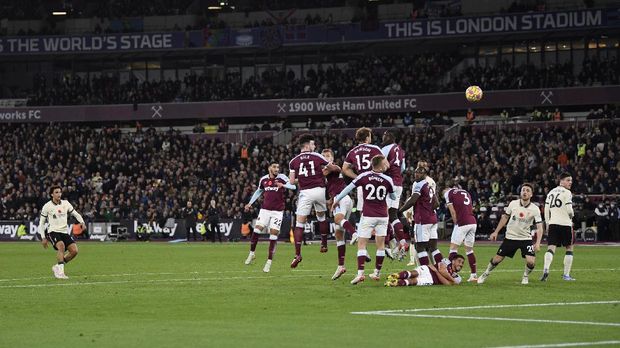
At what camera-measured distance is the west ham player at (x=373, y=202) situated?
22062mm

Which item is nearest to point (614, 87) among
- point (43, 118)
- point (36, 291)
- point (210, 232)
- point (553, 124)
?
point (553, 124)

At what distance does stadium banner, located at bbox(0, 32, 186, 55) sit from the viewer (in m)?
76.8

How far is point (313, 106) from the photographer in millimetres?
72812

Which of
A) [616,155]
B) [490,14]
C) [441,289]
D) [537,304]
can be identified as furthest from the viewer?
[490,14]

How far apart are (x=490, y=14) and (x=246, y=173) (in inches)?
739

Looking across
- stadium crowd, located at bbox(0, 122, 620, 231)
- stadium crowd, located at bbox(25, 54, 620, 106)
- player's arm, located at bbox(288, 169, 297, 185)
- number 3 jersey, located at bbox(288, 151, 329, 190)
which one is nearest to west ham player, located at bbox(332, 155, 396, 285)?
number 3 jersey, located at bbox(288, 151, 329, 190)

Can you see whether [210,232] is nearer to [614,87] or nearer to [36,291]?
[614,87]

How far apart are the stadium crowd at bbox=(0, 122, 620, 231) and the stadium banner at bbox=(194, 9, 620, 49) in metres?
7.85

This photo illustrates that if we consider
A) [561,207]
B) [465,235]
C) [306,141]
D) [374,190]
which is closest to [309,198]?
[306,141]

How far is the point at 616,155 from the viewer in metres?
53.7

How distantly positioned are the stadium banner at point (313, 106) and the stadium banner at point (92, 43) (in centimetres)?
396

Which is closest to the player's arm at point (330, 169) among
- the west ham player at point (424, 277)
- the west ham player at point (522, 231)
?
the west ham player at point (424, 277)

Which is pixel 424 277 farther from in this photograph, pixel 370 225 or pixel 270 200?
pixel 270 200

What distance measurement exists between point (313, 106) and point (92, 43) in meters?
16.6
